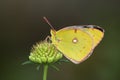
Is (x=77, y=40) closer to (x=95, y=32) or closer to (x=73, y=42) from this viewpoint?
(x=73, y=42)

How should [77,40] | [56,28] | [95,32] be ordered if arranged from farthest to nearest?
[56,28], [77,40], [95,32]

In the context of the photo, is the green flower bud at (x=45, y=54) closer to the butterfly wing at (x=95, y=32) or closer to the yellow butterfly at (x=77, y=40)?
the yellow butterfly at (x=77, y=40)

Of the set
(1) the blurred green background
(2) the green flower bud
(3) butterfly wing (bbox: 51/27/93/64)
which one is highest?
(2) the green flower bud

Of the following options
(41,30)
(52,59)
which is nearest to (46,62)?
(52,59)

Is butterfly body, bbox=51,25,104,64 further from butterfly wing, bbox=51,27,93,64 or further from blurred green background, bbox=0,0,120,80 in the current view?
blurred green background, bbox=0,0,120,80

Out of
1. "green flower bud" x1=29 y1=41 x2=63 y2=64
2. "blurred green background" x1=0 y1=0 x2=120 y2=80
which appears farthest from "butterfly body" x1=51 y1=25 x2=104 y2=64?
"blurred green background" x1=0 y1=0 x2=120 y2=80

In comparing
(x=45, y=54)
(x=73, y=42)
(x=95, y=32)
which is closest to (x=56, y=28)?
(x=73, y=42)

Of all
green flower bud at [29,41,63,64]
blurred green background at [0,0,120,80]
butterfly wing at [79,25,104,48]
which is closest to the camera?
green flower bud at [29,41,63,64]

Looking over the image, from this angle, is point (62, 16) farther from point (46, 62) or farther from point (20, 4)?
point (46, 62)
